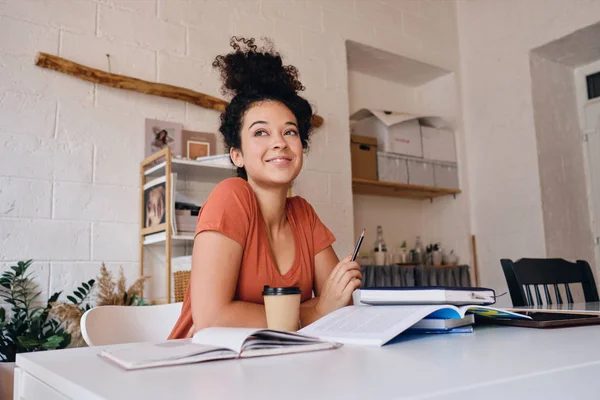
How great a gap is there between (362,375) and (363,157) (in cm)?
320

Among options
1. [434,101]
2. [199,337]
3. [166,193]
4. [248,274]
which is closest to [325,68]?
[434,101]

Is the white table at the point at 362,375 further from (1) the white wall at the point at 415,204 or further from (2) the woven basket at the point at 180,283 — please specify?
(1) the white wall at the point at 415,204

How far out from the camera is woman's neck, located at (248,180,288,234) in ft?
5.08

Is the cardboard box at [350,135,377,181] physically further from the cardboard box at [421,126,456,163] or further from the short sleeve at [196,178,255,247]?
the short sleeve at [196,178,255,247]

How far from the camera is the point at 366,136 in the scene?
377 centimetres

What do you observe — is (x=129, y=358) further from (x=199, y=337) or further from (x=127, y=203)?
(x=127, y=203)

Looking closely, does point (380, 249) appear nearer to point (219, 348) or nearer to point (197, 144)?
point (197, 144)

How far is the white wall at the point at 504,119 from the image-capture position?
3.69 meters

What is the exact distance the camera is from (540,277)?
1.84 m

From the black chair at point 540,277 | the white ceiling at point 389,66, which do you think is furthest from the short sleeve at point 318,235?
the white ceiling at point 389,66

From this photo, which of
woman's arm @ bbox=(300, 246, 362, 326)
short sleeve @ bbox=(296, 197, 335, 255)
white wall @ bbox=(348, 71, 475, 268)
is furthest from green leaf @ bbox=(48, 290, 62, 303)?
white wall @ bbox=(348, 71, 475, 268)

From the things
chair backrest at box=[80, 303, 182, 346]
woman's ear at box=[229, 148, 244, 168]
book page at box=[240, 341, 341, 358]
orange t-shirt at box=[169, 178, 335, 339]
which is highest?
woman's ear at box=[229, 148, 244, 168]

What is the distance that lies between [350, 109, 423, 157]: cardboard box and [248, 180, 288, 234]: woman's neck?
2314mm

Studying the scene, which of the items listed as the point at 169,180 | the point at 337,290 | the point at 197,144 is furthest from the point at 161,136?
the point at 337,290
